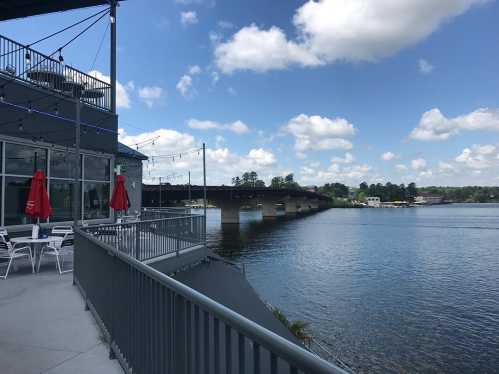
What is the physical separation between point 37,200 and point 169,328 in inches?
352

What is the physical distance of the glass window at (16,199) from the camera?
477 inches

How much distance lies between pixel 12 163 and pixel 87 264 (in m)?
7.57

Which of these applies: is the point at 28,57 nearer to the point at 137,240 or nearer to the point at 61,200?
the point at 61,200

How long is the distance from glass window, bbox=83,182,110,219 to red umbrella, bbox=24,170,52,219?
5127mm

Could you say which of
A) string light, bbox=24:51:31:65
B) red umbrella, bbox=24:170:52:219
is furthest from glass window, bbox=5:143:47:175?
string light, bbox=24:51:31:65

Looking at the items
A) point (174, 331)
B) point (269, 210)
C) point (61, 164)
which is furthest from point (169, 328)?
point (269, 210)

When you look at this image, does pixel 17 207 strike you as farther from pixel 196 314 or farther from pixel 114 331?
pixel 196 314

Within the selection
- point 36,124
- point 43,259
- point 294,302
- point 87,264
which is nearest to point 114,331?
point 87,264

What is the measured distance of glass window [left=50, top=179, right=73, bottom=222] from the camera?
1414 cm

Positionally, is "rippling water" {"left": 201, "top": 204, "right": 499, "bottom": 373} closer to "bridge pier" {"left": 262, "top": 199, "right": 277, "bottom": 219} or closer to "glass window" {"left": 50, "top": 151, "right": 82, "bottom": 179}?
"glass window" {"left": 50, "top": 151, "right": 82, "bottom": 179}

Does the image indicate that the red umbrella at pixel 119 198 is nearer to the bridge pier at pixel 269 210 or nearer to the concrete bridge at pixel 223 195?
the concrete bridge at pixel 223 195

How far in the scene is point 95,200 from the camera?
16.5 metres

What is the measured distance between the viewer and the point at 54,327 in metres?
5.59

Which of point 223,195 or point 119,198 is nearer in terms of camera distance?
point 119,198
